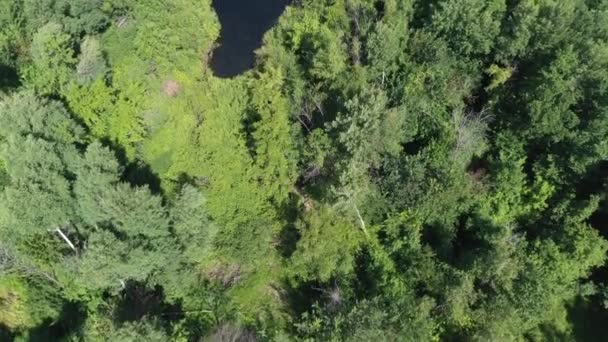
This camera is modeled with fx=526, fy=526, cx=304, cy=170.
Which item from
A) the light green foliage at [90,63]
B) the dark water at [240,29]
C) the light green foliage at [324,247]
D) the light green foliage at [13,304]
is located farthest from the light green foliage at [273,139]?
the light green foliage at [13,304]

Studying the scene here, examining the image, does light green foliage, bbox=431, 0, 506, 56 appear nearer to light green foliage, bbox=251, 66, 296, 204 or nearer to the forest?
the forest

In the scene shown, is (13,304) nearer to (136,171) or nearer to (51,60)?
(136,171)

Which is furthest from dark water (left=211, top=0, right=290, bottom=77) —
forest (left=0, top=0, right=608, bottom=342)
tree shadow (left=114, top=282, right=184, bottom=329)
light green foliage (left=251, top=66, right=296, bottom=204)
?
tree shadow (left=114, top=282, right=184, bottom=329)

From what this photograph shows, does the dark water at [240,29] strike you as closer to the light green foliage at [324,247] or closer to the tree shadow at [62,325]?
the light green foliage at [324,247]

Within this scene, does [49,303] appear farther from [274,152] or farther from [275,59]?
[275,59]

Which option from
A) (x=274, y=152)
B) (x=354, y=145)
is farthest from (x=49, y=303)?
(x=354, y=145)

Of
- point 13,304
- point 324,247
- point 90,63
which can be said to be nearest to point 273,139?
point 324,247
